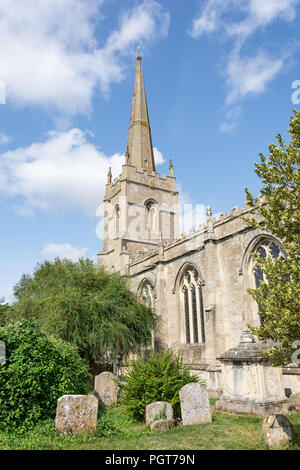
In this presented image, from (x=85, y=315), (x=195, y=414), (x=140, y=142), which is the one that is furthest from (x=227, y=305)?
(x=140, y=142)

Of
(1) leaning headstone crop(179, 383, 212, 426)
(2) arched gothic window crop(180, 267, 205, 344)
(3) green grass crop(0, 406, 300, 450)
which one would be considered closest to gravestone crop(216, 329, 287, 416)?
(3) green grass crop(0, 406, 300, 450)

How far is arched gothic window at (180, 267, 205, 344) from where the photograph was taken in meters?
17.5

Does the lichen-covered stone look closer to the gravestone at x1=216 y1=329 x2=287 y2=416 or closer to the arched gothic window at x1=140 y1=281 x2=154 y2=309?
the gravestone at x1=216 y1=329 x2=287 y2=416

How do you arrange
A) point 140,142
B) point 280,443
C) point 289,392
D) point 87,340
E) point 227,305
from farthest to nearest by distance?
1. point 140,142
2. point 227,305
3. point 87,340
4. point 289,392
5. point 280,443

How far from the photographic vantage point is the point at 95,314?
1447 centimetres

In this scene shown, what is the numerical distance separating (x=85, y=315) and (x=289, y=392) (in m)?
8.21

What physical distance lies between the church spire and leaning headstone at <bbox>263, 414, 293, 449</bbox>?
28364mm

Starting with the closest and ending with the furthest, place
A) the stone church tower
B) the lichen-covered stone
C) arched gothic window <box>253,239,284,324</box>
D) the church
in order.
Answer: the lichen-covered stone < arched gothic window <box>253,239,284,324</box> < the church < the stone church tower

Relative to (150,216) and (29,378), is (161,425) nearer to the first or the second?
(29,378)

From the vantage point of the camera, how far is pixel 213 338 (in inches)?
581

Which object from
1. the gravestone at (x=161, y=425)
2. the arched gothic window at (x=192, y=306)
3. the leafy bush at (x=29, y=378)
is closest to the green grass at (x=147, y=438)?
the gravestone at (x=161, y=425)

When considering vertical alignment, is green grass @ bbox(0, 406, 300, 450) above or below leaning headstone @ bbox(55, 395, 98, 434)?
below

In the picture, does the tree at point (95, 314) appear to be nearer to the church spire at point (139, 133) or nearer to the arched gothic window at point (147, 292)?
the arched gothic window at point (147, 292)

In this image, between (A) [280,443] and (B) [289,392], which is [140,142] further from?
(A) [280,443]
